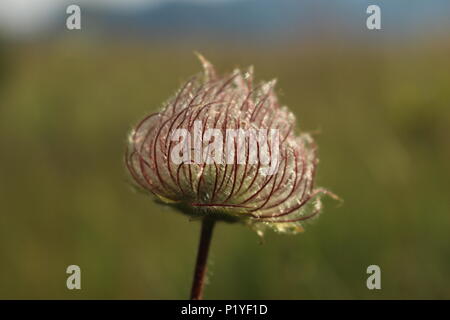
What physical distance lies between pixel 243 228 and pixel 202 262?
325cm

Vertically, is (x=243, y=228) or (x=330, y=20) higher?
(x=330, y=20)

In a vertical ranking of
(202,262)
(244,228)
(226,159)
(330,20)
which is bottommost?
(202,262)

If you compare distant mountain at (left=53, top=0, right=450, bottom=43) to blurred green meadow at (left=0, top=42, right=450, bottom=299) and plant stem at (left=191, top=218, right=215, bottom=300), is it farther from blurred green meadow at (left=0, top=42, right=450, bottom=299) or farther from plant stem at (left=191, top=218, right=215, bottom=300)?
plant stem at (left=191, top=218, right=215, bottom=300)

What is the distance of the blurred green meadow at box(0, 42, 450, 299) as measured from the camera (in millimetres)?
4750

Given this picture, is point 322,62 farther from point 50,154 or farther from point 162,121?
point 162,121

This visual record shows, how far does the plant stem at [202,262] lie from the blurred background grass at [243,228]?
539 millimetres

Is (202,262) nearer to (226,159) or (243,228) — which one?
(226,159)

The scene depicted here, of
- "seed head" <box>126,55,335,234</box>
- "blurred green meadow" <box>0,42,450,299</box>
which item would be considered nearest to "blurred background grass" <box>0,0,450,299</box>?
"blurred green meadow" <box>0,42,450,299</box>

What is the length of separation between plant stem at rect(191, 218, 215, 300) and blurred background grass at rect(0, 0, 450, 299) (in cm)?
54

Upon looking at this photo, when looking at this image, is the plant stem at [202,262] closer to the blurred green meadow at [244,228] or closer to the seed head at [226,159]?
the seed head at [226,159]

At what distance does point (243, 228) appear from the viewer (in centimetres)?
561

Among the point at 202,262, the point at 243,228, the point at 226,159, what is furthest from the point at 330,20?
the point at 202,262
